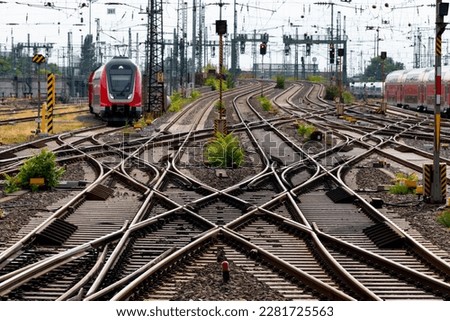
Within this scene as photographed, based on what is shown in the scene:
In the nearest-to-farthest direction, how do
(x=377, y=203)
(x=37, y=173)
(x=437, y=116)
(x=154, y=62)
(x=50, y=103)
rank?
(x=377, y=203) < (x=437, y=116) < (x=37, y=173) < (x=50, y=103) < (x=154, y=62)

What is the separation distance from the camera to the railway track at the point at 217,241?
896cm

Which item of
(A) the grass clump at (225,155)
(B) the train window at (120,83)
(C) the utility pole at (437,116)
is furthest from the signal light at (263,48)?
(C) the utility pole at (437,116)

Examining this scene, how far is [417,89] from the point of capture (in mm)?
54688

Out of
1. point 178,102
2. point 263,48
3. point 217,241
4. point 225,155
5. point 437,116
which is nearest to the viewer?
point 217,241

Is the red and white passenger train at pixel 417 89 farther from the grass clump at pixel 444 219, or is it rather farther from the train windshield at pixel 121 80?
the grass clump at pixel 444 219

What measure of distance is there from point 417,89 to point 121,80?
78.3 ft

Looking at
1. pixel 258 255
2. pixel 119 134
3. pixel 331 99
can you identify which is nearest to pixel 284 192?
pixel 258 255

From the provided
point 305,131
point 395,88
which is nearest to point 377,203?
point 305,131

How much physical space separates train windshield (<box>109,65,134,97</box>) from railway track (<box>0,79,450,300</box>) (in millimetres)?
16894

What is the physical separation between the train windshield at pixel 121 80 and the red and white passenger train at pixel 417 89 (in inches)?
722

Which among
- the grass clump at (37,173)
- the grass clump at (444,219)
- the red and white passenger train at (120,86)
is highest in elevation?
the red and white passenger train at (120,86)

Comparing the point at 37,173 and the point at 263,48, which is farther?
the point at 263,48

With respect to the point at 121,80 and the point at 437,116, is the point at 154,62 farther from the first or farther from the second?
the point at 437,116

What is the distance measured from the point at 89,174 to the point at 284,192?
5.92 metres
